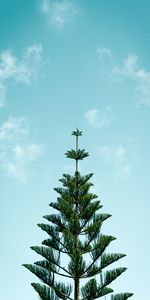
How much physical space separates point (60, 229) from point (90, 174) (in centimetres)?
208

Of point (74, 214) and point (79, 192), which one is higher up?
point (79, 192)

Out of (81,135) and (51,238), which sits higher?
(81,135)

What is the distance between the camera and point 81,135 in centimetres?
1558

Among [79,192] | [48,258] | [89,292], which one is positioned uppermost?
[79,192]

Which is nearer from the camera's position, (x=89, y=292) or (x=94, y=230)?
(x=89, y=292)

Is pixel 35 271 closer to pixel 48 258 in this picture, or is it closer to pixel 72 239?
pixel 48 258

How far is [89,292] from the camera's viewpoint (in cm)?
1227

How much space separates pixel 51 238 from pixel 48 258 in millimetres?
598

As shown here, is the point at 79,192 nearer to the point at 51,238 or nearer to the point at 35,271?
the point at 51,238

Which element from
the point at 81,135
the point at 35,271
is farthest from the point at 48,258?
the point at 81,135

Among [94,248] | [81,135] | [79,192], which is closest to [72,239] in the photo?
[94,248]

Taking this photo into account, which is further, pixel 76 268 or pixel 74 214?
pixel 74 214

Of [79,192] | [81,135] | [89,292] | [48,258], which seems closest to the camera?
[89,292]

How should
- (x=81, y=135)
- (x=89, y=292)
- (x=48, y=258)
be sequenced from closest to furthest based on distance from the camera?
(x=89, y=292), (x=48, y=258), (x=81, y=135)
